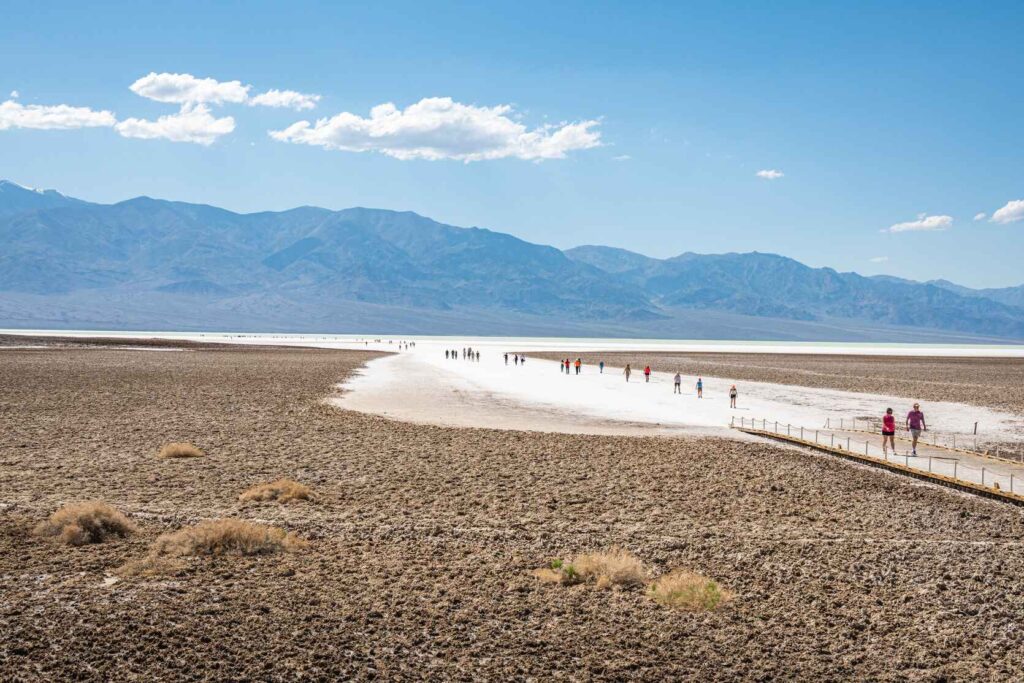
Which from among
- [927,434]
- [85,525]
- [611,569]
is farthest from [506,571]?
[927,434]

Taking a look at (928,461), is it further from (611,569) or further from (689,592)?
(611,569)

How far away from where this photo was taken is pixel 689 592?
37.7 feet

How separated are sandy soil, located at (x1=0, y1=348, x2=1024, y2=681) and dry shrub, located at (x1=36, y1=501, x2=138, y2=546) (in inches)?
13.9

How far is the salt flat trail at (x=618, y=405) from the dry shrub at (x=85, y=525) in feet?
54.8

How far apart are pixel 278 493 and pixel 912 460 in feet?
54.9

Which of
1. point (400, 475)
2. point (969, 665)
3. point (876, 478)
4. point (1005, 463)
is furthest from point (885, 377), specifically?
point (969, 665)

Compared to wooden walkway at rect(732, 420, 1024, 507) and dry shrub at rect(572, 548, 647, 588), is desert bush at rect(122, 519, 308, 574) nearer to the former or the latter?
dry shrub at rect(572, 548, 647, 588)

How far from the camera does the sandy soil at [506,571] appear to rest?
31.5ft

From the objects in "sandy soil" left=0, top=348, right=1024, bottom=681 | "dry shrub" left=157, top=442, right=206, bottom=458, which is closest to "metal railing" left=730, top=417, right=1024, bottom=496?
"sandy soil" left=0, top=348, right=1024, bottom=681

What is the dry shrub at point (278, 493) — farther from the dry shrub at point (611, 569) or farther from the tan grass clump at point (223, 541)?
the dry shrub at point (611, 569)

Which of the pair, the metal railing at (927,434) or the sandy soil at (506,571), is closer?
the sandy soil at (506,571)

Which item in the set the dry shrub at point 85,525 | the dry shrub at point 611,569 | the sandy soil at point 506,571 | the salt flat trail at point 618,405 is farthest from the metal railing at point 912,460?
the dry shrub at point 85,525

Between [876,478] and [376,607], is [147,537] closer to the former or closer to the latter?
[376,607]

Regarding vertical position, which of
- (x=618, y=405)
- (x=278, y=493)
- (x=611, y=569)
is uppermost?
(x=611, y=569)
